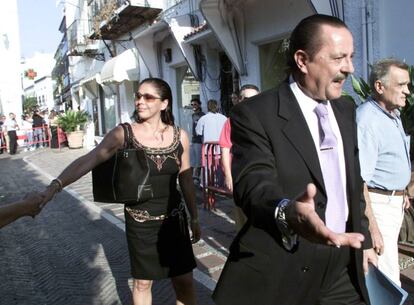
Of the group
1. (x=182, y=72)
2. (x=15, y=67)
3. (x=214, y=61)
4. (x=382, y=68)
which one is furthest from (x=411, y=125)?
(x=15, y=67)

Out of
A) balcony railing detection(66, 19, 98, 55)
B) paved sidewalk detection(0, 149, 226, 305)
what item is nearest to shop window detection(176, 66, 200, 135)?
paved sidewalk detection(0, 149, 226, 305)

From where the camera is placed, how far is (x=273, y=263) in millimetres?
1919

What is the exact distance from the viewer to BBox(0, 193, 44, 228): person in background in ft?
7.10

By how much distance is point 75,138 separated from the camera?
65.5 ft

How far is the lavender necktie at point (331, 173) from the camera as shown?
1955 mm

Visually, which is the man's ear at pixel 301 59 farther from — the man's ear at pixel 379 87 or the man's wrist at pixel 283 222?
the man's ear at pixel 379 87

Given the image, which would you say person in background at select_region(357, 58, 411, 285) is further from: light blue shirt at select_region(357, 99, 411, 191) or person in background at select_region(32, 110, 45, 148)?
person in background at select_region(32, 110, 45, 148)

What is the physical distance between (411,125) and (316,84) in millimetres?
3315

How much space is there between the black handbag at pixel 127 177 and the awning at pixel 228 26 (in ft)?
24.1

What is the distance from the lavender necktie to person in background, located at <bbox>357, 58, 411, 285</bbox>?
110 cm

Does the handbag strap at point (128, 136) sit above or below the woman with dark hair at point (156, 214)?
above

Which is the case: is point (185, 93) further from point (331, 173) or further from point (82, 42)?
point (331, 173)

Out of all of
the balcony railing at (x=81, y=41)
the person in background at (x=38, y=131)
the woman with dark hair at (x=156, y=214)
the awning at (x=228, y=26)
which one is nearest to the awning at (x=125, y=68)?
the balcony railing at (x=81, y=41)

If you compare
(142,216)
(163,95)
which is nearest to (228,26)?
(163,95)
